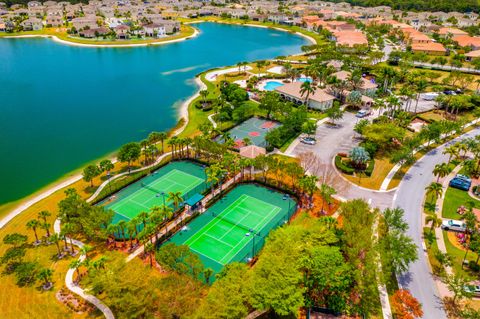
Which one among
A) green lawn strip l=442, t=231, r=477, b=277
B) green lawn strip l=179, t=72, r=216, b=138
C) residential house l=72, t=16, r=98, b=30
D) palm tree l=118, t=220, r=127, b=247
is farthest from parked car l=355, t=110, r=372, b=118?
residential house l=72, t=16, r=98, b=30

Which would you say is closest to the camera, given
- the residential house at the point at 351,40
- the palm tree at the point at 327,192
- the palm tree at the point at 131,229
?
the palm tree at the point at 131,229

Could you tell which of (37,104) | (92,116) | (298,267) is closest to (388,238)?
(298,267)

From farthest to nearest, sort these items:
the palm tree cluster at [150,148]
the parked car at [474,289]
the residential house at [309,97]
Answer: the residential house at [309,97] < the palm tree cluster at [150,148] < the parked car at [474,289]

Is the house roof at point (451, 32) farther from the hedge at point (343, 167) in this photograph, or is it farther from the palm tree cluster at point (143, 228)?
the palm tree cluster at point (143, 228)

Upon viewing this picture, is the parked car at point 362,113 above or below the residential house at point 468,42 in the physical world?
below

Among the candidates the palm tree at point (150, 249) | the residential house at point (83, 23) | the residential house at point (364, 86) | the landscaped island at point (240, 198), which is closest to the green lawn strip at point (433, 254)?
the landscaped island at point (240, 198)

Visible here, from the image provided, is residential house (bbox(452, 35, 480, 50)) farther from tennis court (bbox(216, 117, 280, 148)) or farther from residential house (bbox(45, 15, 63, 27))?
residential house (bbox(45, 15, 63, 27))
